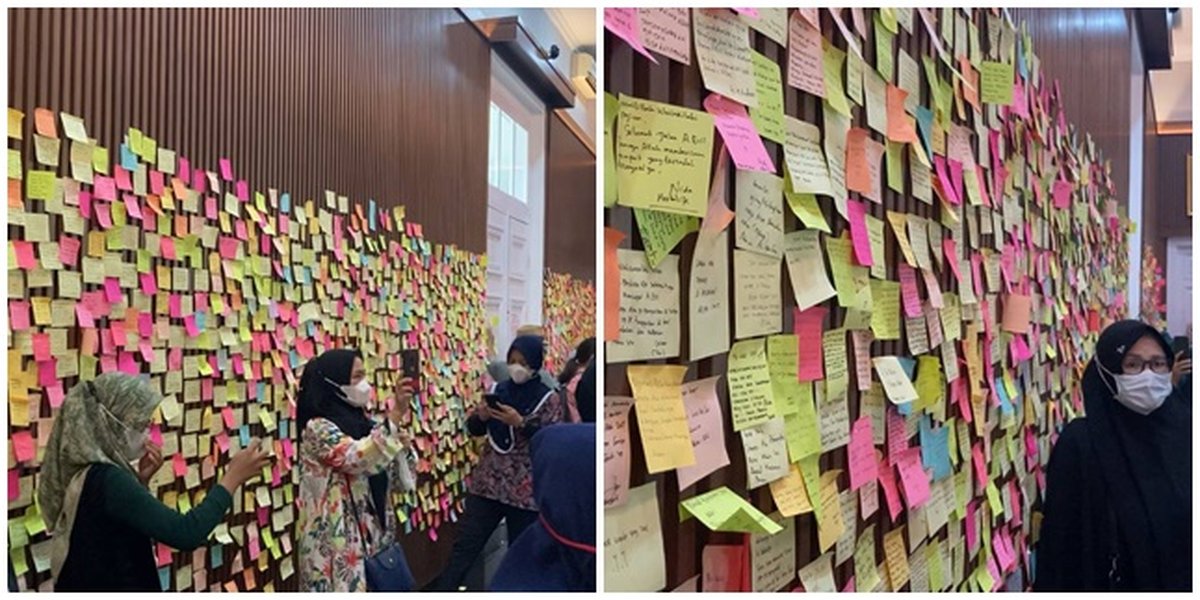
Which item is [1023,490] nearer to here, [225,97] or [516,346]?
[516,346]

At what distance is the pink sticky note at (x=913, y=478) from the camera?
1.59 m

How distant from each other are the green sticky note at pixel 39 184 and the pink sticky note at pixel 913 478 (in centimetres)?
143

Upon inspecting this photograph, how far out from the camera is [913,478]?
162 centimetres

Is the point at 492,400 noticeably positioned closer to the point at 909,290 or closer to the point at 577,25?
the point at 909,290

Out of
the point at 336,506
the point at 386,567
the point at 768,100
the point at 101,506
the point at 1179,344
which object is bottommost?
the point at 386,567

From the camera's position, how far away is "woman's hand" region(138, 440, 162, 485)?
67.4 inches

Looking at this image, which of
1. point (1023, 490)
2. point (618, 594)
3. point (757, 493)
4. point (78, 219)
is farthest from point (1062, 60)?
point (78, 219)

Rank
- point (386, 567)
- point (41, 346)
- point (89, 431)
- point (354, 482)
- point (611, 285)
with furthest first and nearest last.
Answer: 1. point (354, 482)
2. point (386, 567)
3. point (41, 346)
4. point (89, 431)
5. point (611, 285)

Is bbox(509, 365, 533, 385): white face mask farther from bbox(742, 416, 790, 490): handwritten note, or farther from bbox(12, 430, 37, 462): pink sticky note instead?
bbox(12, 430, 37, 462): pink sticky note

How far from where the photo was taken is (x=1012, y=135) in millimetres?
2184

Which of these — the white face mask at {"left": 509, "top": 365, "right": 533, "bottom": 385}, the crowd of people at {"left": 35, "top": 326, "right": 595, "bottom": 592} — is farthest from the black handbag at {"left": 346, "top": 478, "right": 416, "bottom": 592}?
the white face mask at {"left": 509, "top": 365, "right": 533, "bottom": 385}

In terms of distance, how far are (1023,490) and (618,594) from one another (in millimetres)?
1631

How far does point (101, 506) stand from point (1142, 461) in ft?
5.69

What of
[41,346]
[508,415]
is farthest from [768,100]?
[41,346]
